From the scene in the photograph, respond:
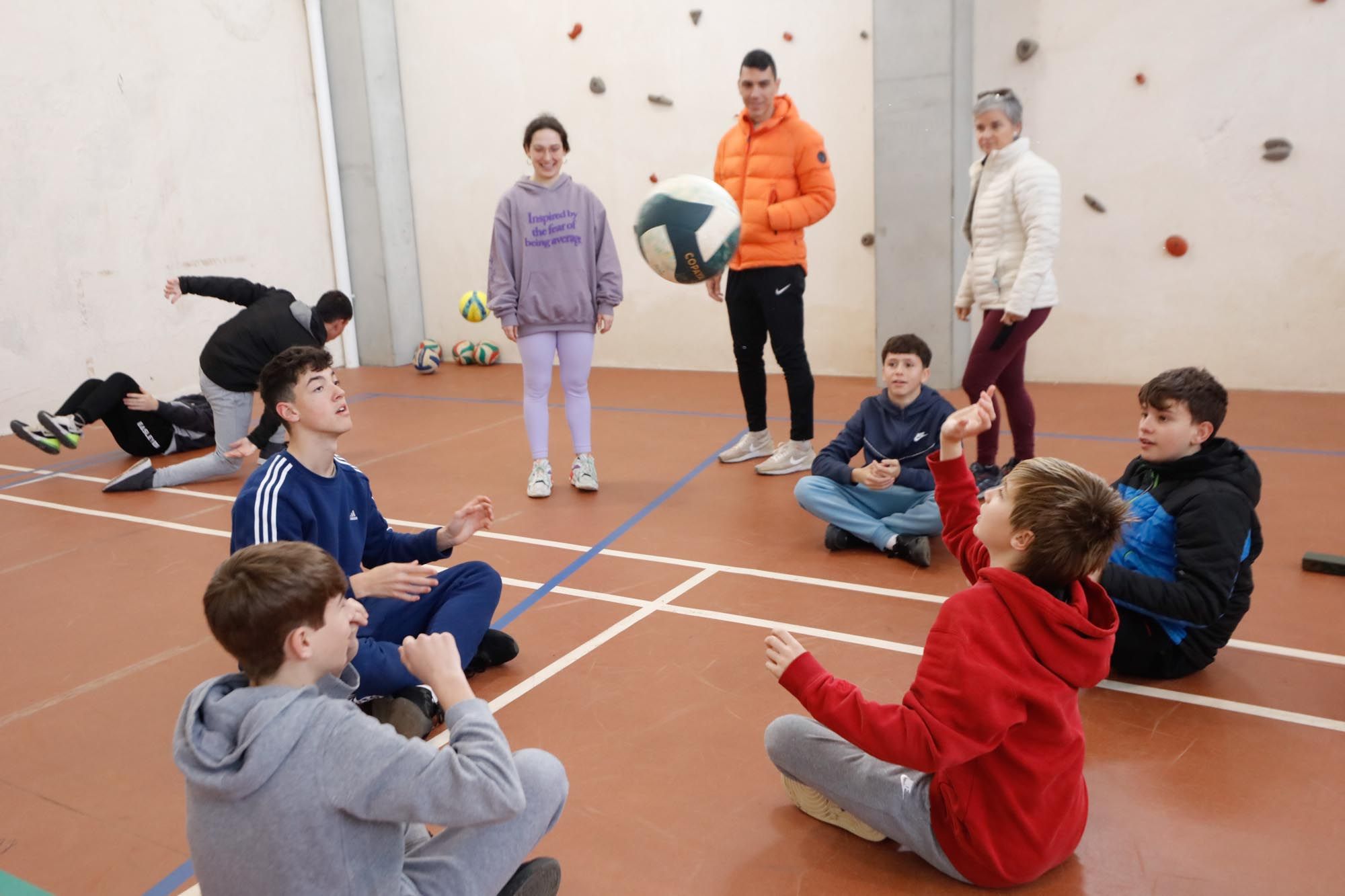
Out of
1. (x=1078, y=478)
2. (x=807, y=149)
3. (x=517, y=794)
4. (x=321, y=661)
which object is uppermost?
(x=807, y=149)

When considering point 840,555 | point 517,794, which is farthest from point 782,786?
point 840,555

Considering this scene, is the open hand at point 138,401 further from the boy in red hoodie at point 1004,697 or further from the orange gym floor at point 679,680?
the boy in red hoodie at point 1004,697

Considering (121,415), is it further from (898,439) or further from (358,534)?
(898,439)

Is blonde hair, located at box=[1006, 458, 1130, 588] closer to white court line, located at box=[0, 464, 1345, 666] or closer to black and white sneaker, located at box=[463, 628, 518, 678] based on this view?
white court line, located at box=[0, 464, 1345, 666]

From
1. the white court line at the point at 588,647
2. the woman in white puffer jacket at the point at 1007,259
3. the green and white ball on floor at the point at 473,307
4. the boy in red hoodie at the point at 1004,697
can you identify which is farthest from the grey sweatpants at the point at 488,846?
the green and white ball on floor at the point at 473,307

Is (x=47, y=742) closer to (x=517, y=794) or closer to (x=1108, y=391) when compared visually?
(x=517, y=794)

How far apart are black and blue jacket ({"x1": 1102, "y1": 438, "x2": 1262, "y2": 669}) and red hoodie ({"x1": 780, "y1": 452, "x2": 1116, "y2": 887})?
88cm

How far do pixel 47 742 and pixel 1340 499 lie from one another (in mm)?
4753

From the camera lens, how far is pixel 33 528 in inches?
190

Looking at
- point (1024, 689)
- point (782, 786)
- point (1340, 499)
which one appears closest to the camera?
point (1024, 689)

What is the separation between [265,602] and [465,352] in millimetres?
7722

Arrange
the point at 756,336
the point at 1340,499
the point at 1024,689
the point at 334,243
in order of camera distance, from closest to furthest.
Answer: the point at 1024,689 < the point at 1340,499 < the point at 756,336 < the point at 334,243

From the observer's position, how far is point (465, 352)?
30.1ft

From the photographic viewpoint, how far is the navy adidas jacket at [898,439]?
4.07 meters
